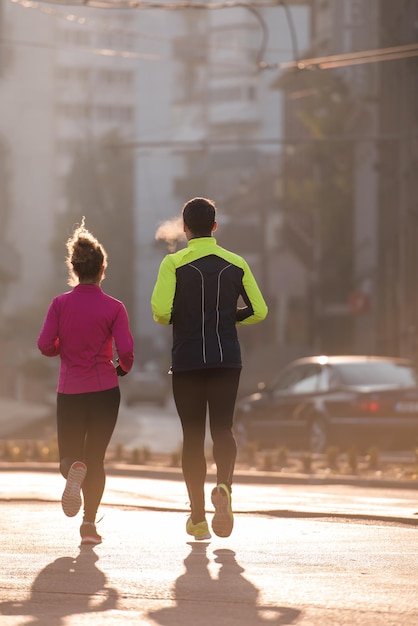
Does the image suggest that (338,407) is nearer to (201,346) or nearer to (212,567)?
(201,346)

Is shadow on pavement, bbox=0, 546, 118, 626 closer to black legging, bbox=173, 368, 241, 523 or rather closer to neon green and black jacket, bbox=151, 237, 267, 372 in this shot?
black legging, bbox=173, 368, 241, 523

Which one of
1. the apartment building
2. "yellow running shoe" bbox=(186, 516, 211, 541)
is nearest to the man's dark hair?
"yellow running shoe" bbox=(186, 516, 211, 541)

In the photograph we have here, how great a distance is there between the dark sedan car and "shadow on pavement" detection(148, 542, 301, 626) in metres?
12.5

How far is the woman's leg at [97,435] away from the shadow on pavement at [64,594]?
0.96 m

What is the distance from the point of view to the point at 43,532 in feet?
30.8

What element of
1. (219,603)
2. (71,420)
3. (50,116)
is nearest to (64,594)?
(219,603)

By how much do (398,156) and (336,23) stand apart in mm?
7643

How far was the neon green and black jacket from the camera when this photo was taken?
8.70 m

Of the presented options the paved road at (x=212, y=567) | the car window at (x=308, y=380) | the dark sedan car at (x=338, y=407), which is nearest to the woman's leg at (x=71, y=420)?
the paved road at (x=212, y=567)

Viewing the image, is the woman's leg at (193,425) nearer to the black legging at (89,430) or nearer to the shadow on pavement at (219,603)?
the black legging at (89,430)

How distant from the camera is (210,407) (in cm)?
875

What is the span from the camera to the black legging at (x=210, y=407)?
8.72 m

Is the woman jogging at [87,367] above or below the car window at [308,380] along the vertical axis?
above

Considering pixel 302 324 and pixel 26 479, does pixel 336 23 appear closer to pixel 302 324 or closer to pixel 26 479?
pixel 302 324
